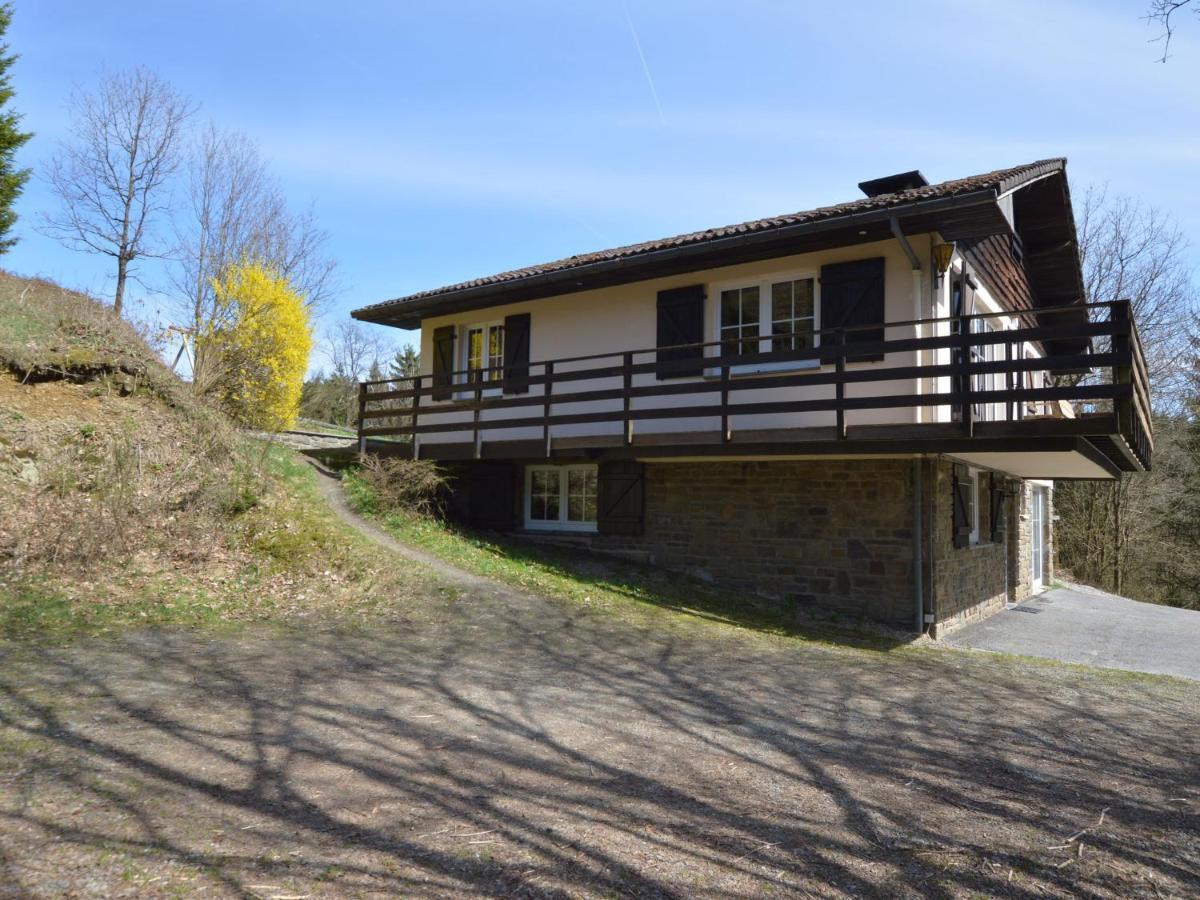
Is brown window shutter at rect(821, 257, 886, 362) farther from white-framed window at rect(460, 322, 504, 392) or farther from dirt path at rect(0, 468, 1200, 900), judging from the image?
white-framed window at rect(460, 322, 504, 392)

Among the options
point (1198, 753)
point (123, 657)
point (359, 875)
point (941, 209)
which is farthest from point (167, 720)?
point (941, 209)

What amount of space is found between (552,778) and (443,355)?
Result: 11.7 m

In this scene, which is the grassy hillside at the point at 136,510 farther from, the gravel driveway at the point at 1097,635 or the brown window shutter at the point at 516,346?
the gravel driveway at the point at 1097,635

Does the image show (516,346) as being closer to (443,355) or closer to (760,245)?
(443,355)

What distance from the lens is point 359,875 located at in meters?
2.97

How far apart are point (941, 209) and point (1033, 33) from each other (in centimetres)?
385

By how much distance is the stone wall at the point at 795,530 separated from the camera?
10016 millimetres

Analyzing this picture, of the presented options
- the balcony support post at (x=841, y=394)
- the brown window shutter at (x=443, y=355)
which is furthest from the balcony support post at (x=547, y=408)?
the balcony support post at (x=841, y=394)

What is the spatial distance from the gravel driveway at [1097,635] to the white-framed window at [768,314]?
4465 millimetres

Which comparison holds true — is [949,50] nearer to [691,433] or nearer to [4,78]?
[691,433]

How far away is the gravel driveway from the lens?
973cm

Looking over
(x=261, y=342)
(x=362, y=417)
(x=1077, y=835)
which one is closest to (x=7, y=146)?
(x=261, y=342)

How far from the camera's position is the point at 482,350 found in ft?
47.8

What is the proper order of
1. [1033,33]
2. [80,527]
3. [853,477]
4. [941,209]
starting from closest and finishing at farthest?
[1033,33] < [80,527] < [941,209] < [853,477]
